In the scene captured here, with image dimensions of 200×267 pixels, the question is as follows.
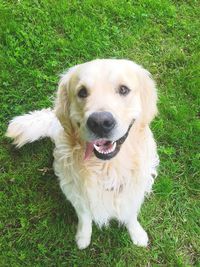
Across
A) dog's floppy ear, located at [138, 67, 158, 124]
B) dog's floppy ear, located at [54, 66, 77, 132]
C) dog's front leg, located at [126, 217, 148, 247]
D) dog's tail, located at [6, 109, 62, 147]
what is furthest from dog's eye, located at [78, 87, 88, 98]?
dog's front leg, located at [126, 217, 148, 247]

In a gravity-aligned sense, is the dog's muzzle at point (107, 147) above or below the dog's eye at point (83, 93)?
below

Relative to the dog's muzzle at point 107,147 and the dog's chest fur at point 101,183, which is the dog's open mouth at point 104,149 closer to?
the dog's muzzle at point 107,147

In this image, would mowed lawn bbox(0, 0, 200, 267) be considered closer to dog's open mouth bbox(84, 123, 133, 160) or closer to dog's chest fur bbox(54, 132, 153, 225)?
dog's chest fur bbox(54, 132, 153, 225)

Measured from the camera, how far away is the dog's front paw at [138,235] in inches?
150

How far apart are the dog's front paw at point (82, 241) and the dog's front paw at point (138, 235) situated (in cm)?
37

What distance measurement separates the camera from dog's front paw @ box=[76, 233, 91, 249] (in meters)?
3.82

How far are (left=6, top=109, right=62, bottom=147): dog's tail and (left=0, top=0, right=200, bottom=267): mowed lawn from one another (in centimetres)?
24

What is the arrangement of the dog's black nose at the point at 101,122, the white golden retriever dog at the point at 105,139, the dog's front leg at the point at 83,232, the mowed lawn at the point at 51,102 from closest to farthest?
the dog's black nose at the point at 101,122, the white golden retriever dog at the point at 105,139, the dog's front leg at the point at 83,232, the mowed lawn at the point at 51,102

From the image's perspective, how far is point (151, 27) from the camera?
514 cm

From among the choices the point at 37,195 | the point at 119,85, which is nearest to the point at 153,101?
the point at 119,85

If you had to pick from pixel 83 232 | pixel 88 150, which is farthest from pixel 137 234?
pixel 88 150

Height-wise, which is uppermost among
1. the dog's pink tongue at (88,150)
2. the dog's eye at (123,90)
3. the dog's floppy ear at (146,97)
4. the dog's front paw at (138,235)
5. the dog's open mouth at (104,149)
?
the dog's eye at (123,90)

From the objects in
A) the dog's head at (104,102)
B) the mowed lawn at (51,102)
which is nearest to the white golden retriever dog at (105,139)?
the dog's head at (104,102)

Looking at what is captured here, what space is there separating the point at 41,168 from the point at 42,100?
0.74m
